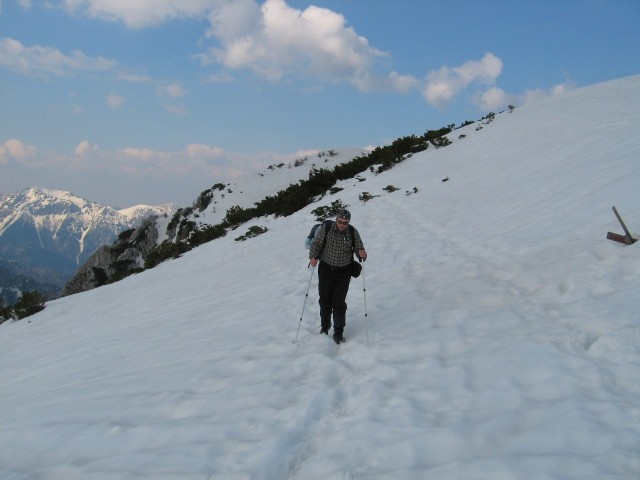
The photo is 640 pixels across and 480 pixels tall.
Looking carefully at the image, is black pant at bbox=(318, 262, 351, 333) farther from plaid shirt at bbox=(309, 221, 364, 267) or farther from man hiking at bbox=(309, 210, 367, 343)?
plaid shirt at bbox=(309, 221, 364, 267)

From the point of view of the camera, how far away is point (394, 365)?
545 cm

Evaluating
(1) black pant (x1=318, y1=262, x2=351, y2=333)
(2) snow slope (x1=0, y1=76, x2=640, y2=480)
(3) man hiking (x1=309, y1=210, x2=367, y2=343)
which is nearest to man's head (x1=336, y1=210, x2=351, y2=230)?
(3) man hiking (x1=309, y1=210, x2=367, y2=343)

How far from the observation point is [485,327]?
6.07 metres

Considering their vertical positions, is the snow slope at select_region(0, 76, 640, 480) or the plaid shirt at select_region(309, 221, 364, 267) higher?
the plaid shirt at select_region(309, 221, 364, 267)

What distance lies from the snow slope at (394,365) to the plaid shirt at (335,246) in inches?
23.0

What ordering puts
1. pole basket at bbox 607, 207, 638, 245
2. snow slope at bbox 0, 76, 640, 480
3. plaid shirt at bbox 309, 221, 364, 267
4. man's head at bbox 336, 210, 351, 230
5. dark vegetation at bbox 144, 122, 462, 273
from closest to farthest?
1. snow slope at bbox 0, 76, 640, 480
2. man's head at bbox 336, 210, 351, 230
3. plaid shirt at bbox 309, 221, 364, 267
4. pole basket at bbox 607, 207, 638, 245
5. dark vegetation at bbox 144, 122, 462, 273

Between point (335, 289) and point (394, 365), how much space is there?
178 centimetres

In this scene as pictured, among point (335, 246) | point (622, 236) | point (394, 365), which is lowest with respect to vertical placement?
point (394, 365)

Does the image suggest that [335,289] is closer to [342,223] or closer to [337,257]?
[337,257]

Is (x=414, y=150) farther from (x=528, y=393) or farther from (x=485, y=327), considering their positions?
(x=528, y=393)

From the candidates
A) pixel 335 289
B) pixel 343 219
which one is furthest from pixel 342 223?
pixel 335 289

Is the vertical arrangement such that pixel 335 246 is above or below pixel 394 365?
above

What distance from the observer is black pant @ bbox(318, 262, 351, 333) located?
264 inches

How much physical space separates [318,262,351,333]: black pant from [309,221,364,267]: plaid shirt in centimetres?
13
